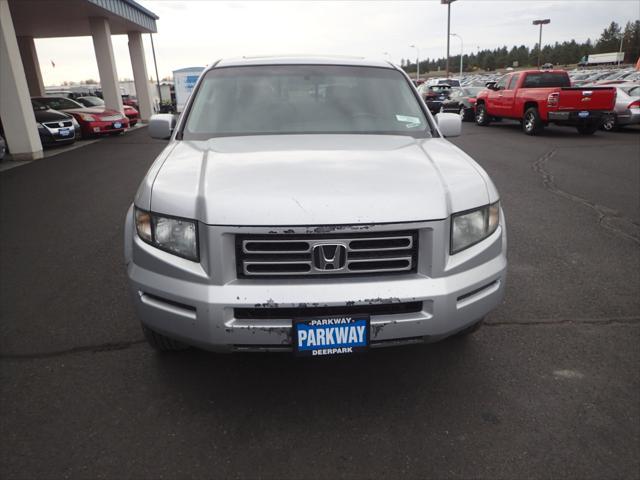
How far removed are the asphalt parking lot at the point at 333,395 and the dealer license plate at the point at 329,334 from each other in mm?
476

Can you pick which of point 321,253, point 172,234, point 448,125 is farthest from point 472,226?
point 448,125

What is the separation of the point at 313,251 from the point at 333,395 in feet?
3.07

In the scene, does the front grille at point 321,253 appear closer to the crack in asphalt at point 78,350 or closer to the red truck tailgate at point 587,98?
the crack in asphalt at point 78,350

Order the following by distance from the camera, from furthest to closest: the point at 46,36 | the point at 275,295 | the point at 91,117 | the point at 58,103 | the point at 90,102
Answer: the point at 46,36
the point at 90,102
the point at 58,103
the point at 91,117
the point at 275,295

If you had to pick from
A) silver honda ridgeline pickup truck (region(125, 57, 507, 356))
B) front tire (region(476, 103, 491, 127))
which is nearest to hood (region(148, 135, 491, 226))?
silver honda ridgeline pickup truck (region(125, 57, 507, 356))

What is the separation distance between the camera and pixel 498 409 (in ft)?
8.52

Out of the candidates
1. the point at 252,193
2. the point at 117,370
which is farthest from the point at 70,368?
the point at 252,193

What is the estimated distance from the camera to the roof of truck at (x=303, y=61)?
391 cm

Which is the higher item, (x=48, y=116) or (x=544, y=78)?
(x=544, y=78)

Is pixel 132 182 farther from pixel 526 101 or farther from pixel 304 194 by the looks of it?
pixel 526 101

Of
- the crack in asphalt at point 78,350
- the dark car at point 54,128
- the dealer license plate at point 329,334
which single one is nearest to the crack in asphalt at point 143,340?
the crack in asphalt at point 78,350

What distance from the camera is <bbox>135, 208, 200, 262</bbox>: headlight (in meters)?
2.35

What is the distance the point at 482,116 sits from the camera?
750 inches

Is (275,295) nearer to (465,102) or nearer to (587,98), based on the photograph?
(587,98)
